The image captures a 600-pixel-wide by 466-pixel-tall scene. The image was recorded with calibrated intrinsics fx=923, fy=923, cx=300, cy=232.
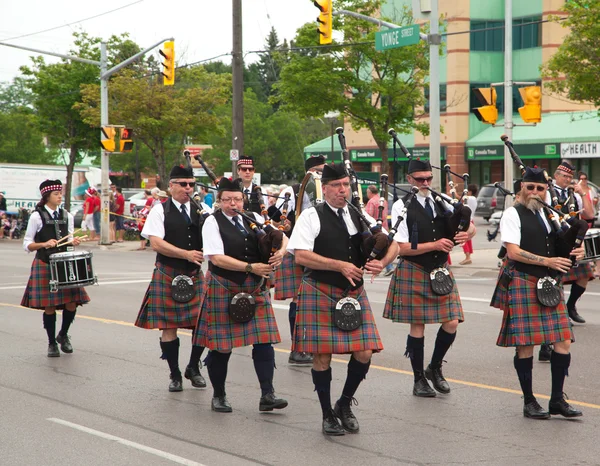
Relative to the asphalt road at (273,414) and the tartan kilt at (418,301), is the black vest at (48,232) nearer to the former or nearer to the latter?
the asphalt road at (273,414)

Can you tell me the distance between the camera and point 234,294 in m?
6.84

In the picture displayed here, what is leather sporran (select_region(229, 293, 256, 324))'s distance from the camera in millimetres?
6715

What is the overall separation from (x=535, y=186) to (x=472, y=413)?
68.1 inches

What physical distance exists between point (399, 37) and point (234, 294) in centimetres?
1329

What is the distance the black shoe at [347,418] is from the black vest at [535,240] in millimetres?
1635

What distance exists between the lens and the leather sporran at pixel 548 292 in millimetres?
6539

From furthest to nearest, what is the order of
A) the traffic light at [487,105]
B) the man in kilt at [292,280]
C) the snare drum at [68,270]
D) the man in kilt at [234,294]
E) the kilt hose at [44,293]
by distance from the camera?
the traffic light at [487,105] < the kilt hose at [44,293] < the snare drum at [68,270] < the man in kilt at [292,280] < the man in kilt at [234,294]

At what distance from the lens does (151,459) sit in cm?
569

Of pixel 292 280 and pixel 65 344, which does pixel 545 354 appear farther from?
pixel 65 344

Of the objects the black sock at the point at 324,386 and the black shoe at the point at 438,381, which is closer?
the black sock at the point at 324,386

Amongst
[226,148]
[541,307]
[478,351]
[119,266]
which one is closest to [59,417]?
[541,307]

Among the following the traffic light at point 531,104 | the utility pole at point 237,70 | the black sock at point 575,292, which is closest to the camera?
the black sock at point 575,292

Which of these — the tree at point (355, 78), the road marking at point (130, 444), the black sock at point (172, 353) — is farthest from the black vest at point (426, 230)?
the tree at point (355, 78)

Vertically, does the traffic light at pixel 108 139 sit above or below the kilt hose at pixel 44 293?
above
